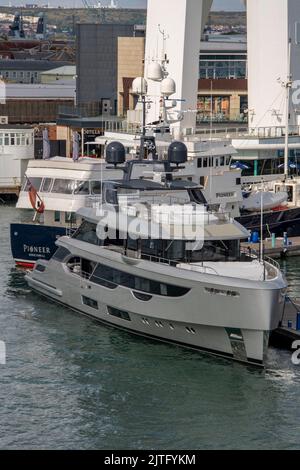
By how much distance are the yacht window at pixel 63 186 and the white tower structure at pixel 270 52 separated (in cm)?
2031

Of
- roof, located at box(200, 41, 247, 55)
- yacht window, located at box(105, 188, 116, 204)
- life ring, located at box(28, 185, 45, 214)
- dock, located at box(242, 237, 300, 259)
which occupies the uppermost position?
roof, located at box(200, 41, 247, 55)

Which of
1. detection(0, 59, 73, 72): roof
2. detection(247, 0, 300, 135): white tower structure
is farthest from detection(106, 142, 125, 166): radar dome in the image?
detection(0, 59, 73, 72): roof

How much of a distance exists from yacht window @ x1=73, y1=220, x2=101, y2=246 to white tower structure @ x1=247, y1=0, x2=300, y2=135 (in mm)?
25752

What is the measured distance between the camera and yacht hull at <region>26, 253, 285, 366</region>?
29281 mm

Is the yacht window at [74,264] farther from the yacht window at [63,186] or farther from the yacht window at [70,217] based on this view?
the yacht window at [63,186]

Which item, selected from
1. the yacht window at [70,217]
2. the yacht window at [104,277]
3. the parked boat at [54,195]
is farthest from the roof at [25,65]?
the yacht window at [104,277]

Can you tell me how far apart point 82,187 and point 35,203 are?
153cm

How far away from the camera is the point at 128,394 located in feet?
90.0

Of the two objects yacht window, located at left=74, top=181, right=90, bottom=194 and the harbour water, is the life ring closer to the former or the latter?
yacht window, located at left=74, top=181, right=90, bottom=194

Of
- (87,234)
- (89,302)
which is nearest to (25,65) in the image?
(87,234)

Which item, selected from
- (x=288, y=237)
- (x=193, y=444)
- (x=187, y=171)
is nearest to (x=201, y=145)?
(x=187, y=171)

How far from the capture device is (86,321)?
33.8 metres

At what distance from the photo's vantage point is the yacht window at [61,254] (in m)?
34.9

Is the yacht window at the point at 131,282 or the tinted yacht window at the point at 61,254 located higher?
the tinted yacht window at the point at 61,254
